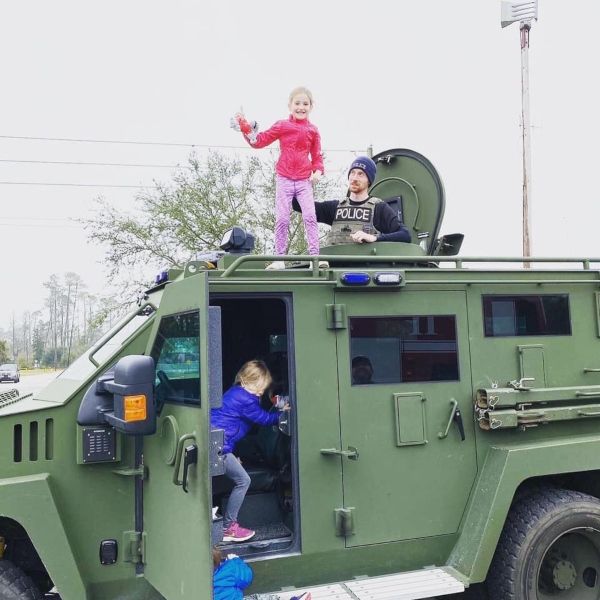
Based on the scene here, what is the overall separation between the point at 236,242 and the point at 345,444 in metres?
1.56

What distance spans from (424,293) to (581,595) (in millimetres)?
2402

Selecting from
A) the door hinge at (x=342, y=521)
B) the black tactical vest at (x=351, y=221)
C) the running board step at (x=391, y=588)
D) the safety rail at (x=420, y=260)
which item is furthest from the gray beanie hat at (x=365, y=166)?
the running board step at (x=391, y=588)

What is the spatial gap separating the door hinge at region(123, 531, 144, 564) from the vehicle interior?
0.51 m

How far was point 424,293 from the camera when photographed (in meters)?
4.39

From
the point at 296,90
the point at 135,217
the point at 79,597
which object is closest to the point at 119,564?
the point at 79,597

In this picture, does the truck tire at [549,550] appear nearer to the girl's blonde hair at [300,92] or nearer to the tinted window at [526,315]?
the tinted window at [526,315]

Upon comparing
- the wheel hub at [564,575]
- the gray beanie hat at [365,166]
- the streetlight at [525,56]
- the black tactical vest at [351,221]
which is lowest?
the wheel hub at [564,575]

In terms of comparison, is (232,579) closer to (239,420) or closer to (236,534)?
(236,534)

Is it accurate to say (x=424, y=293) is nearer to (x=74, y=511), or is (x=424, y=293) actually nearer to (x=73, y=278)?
(x=74, y=511)

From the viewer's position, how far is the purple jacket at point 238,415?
4.18 metres

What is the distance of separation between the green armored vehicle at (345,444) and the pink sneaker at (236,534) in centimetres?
5

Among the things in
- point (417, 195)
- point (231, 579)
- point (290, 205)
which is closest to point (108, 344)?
point (231, 579)

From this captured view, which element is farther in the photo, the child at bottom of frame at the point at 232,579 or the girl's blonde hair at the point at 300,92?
the girl's blonde hair at the point at 300,92

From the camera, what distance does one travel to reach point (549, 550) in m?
4.56
